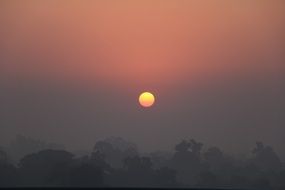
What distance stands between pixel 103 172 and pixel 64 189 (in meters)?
0.58

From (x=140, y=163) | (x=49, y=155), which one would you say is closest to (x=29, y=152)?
(x=49, y=155)

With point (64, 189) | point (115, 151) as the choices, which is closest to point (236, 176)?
point (115, 151)

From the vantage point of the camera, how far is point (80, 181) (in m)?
8.31

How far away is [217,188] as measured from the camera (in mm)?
8352

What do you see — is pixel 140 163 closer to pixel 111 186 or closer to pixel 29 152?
pixel 111 186

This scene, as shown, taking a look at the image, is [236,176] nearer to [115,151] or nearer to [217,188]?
[217,188]

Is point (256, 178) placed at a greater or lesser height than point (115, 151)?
lesser

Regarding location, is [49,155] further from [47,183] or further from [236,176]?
[236,176]

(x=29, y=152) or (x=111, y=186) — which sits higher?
(x=29, y=152)

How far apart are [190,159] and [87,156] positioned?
143cm

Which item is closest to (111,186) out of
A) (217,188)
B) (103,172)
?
(103,172)

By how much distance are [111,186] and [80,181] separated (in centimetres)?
43

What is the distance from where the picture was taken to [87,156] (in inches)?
333

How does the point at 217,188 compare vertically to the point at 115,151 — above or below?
below
